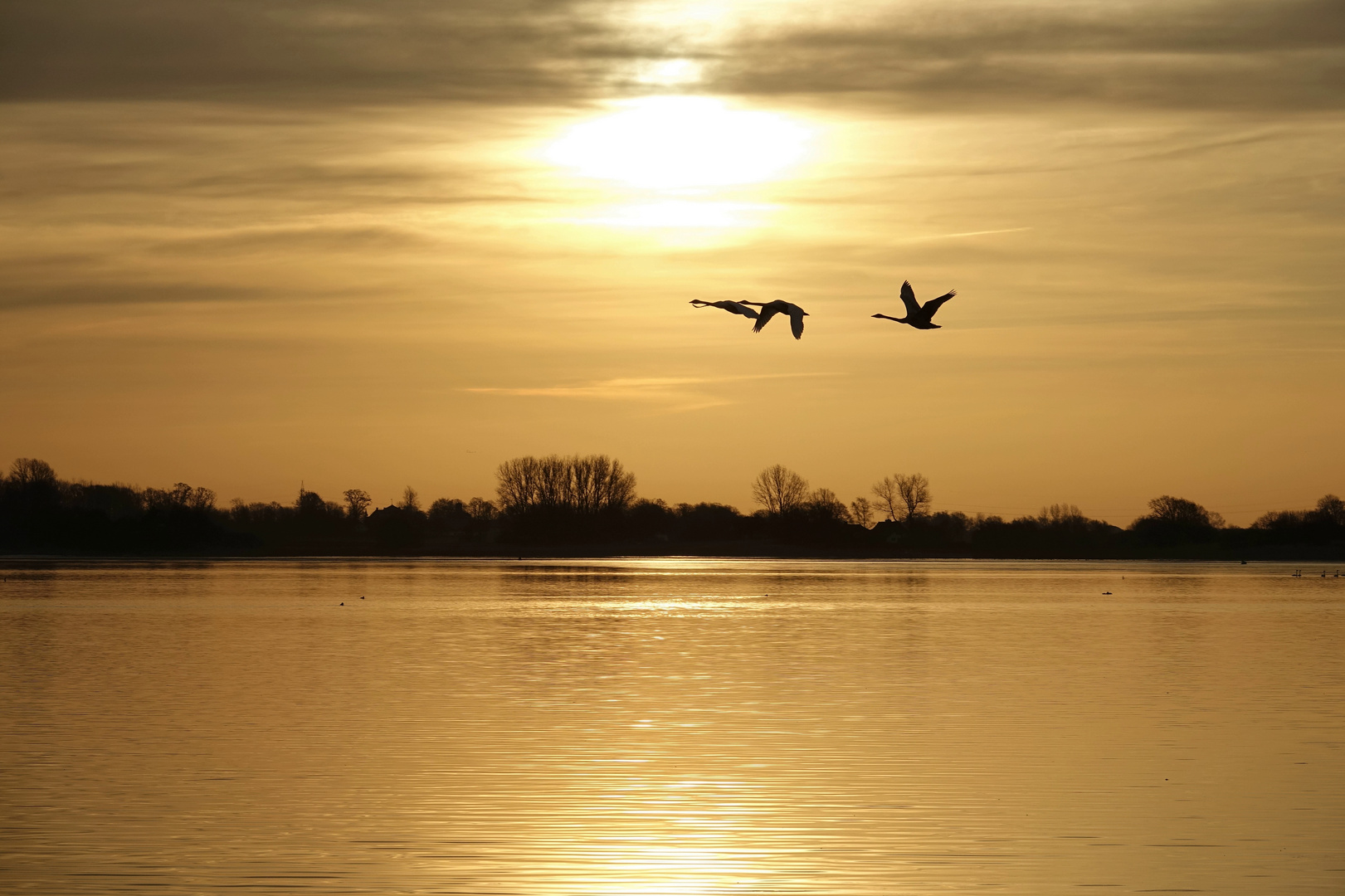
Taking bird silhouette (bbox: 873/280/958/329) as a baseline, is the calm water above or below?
below

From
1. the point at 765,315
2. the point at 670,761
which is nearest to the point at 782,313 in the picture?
the point at 765,315

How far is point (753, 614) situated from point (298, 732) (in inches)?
1587

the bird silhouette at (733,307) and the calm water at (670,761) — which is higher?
the bird silhouette at (733,307)

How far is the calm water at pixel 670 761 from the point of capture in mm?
17297

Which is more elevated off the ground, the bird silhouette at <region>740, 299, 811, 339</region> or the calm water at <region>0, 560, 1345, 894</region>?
the bird silhouette at <region>740, 299, 811, 339</region>

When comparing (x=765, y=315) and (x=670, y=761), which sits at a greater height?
(x=765, y=315)

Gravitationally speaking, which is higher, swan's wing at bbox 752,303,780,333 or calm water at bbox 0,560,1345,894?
swan's wing at bbox 752,303,780,333

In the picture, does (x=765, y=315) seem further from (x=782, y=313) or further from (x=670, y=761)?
(x=670, y=761)

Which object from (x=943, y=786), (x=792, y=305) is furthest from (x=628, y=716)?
(x=792, y=305)

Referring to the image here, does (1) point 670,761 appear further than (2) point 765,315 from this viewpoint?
Yes

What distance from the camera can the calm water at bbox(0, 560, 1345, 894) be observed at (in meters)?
17.3

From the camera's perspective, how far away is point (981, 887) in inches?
647

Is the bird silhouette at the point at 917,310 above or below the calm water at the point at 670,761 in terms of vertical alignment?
above

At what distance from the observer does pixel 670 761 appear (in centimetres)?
2439
